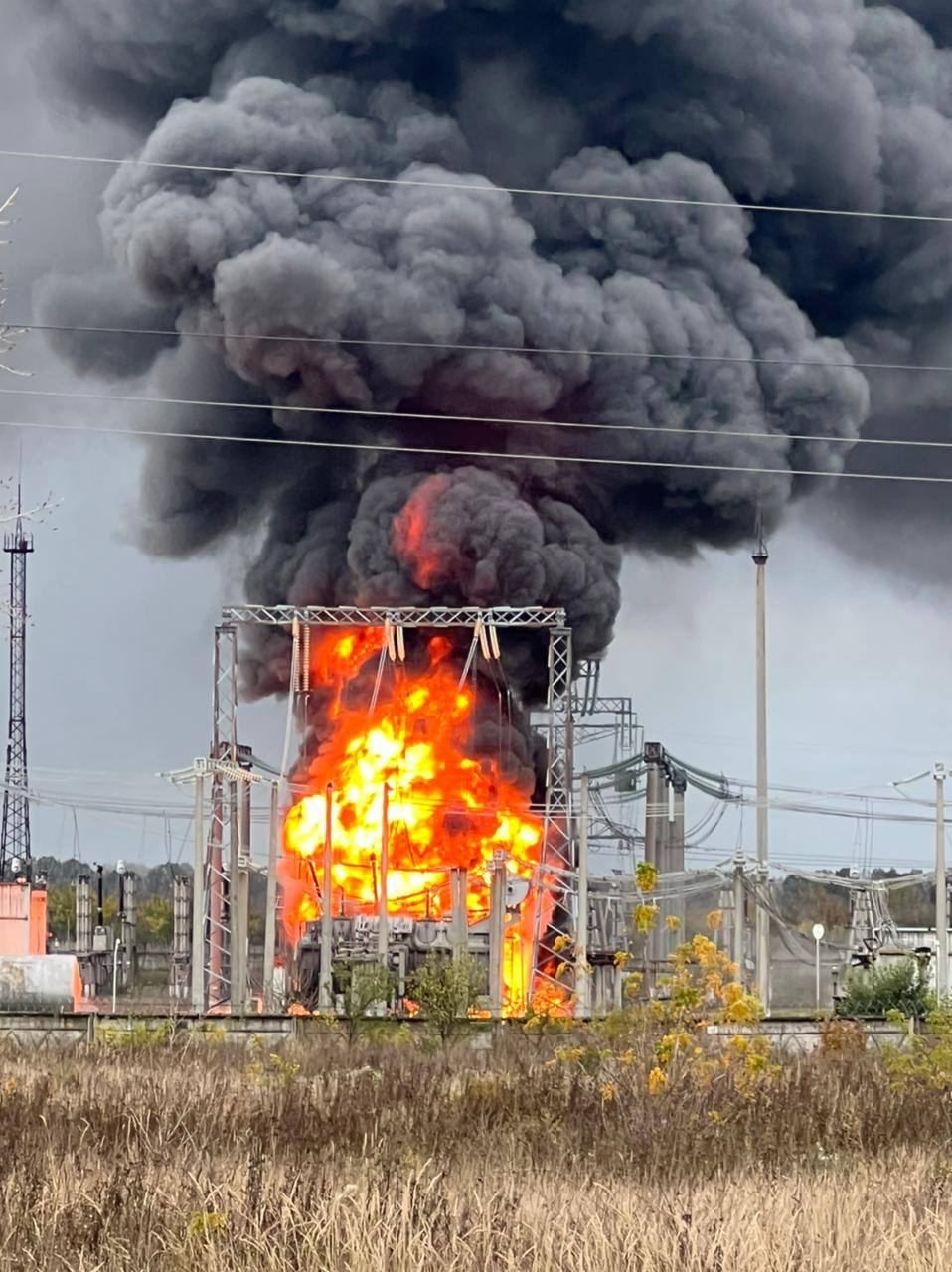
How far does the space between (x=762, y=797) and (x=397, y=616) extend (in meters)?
12.4

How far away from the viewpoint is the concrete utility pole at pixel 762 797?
160 ft

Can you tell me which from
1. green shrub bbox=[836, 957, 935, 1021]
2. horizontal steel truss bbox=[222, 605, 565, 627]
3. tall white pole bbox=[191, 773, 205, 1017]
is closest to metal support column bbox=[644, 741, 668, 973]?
horizontal steel truss bbox=[222, 605, 565, 627]

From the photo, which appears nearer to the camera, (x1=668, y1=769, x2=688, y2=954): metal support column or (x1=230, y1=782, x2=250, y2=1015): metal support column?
(x1=230, y1=782, x2=250, y2=1015): metal support column

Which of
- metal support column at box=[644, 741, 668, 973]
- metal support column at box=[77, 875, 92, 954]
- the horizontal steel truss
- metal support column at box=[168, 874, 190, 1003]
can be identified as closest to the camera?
the horizontal steel truss

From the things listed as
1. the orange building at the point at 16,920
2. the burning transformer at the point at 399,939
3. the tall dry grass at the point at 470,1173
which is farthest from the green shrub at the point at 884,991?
the orange building at the point at 16,920

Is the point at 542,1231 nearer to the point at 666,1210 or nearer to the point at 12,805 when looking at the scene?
the point at 666,1210

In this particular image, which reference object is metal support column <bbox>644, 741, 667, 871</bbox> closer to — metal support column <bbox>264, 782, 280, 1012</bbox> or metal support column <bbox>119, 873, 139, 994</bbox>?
metal support column <bbox>264, 782, 280, 1012</bbox>

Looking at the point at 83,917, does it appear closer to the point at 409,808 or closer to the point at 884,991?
the point at 409,808

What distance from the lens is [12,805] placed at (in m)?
75.0

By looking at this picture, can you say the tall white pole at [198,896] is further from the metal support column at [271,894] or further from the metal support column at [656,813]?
the metal support column at [656,813]

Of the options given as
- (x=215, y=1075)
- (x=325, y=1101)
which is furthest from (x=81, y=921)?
(x=325, y=1101)

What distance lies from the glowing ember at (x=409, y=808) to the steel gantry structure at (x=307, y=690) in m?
1.79

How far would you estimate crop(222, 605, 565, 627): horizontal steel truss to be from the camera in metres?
56.1

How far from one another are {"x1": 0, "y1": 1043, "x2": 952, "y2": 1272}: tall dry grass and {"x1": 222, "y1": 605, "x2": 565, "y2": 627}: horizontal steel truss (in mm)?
36558
